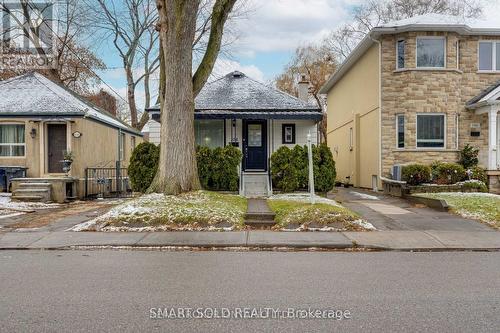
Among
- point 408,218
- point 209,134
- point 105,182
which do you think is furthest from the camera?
point 105,182

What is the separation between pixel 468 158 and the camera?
59.3 feet

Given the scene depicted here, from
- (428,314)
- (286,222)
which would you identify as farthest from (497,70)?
(428,314)

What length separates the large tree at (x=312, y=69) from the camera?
1736 inches

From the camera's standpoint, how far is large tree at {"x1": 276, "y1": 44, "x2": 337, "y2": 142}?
44.1 metres

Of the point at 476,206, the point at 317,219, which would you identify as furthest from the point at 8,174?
the point at 476,206

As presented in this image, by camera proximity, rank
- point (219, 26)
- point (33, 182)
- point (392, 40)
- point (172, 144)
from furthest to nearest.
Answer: point (392, 40) → point (33, 182) → point (219, 26) → point (172, 144)

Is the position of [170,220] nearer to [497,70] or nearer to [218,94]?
[218,94]

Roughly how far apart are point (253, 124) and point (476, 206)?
9.10m

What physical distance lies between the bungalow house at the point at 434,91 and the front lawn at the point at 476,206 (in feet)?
13.2

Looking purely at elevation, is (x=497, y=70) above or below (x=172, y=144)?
above

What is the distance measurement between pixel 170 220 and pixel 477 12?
21.9 m

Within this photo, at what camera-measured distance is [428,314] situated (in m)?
4.56

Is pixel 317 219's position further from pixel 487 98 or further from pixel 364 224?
pixel 487 98

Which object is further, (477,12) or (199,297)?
(477,12)
